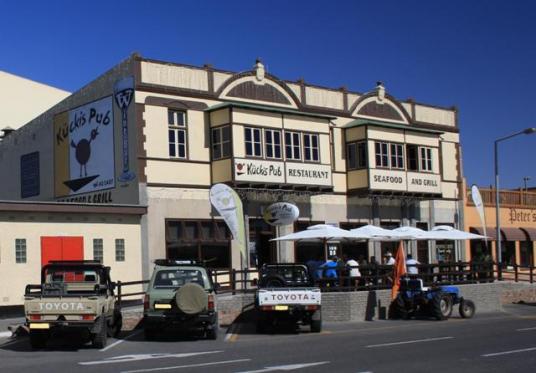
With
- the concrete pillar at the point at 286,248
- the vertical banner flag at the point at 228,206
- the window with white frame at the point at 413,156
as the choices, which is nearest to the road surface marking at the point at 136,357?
the vertical banner flag at the point at 228,206

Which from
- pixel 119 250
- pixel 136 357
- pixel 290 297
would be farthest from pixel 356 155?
pixel 136 357

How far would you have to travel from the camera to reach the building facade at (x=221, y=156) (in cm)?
3012

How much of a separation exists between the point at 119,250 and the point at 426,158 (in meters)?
16.9

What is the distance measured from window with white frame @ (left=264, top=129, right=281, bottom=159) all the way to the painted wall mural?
6163mm

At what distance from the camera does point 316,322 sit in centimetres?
2094

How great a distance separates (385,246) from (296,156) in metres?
8.05

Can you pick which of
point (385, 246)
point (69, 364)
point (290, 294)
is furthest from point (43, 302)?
point (385, 246)

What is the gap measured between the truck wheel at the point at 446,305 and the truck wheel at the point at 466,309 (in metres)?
1.03

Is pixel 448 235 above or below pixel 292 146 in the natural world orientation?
below

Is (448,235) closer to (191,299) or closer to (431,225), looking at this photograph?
(431,225)

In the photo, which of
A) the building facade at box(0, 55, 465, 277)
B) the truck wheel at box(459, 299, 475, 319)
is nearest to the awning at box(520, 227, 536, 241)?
the building facade at box(0, 55, 465, 277)

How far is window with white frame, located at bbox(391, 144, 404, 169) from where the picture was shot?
37094 millimetres

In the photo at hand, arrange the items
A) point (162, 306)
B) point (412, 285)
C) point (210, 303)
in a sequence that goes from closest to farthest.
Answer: point (162, 306)
point (210, 303)
point (412, 285)

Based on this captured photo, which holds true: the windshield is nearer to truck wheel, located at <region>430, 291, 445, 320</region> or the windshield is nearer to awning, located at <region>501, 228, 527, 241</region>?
truck wheel, located at <region>430, 291, 445, 320</region>
